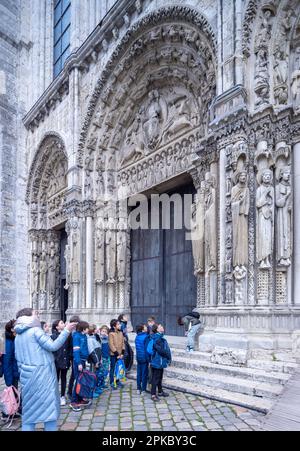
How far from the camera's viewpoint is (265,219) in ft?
21.5

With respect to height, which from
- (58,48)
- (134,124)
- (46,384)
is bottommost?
(46,384)

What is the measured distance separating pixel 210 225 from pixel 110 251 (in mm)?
4617

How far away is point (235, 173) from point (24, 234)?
11462 mm

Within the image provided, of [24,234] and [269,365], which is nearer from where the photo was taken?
[269,365]

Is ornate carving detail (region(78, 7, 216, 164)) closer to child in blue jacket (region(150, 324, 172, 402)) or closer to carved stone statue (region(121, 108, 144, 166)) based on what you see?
carved stone statue (region(121, 108, 144, 166))

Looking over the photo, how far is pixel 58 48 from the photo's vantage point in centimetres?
1572

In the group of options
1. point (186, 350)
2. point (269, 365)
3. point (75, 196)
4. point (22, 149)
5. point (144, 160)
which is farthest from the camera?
point (22, 149)

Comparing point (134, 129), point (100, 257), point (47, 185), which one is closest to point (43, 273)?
point (47, 185)

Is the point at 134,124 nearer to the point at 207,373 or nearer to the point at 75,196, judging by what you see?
the point at 75,196

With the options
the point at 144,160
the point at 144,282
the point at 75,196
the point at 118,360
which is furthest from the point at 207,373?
the point at 75,196

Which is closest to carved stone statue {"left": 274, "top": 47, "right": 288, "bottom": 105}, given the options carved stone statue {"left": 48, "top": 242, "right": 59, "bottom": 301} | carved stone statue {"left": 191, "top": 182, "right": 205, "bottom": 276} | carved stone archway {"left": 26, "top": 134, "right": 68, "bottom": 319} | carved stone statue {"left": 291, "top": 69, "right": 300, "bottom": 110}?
carved stone statue {"left": 291, "top": 69, "right": 300, "bottom": 110}

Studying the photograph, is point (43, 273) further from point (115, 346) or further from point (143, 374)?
point (143, 374)

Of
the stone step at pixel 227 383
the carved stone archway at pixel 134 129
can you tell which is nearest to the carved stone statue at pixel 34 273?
the carved stone archway at pixel 134 129

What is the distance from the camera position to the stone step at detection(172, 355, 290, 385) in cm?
538
